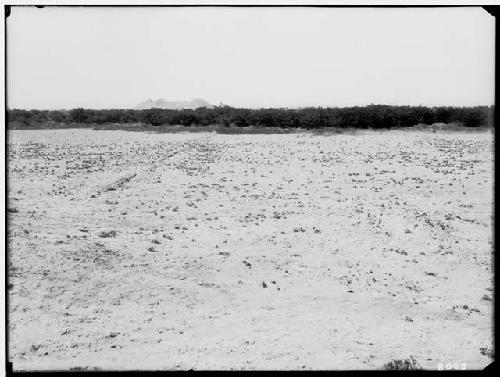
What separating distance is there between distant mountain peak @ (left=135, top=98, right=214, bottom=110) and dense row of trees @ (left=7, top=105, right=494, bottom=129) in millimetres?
94

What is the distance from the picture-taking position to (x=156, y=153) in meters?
7.48

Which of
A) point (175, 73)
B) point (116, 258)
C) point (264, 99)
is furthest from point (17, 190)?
point (264, 99)

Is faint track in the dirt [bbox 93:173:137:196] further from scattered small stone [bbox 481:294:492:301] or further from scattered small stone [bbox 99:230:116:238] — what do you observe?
scattered small stone [bbox 481:294:492:301]

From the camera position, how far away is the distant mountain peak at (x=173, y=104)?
704cm

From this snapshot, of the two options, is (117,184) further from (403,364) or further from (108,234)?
(403,364)

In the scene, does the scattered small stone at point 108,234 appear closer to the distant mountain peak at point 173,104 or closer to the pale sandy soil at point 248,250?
the pale sandy soil at point 248,250

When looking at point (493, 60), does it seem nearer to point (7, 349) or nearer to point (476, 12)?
point (476, 12)

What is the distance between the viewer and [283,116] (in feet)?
24.5

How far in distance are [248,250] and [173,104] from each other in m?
2.31

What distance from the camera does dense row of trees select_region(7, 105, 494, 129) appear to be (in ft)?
23.5

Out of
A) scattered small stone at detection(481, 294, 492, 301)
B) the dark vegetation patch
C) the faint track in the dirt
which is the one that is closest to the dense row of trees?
the dark vegetation patch

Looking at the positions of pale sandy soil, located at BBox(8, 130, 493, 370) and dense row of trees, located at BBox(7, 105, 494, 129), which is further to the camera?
dense row of trees, located at BBox(7, 105, 494, 129)

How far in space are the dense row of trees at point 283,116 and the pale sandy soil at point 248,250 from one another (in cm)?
26

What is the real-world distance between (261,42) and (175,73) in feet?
4.09
